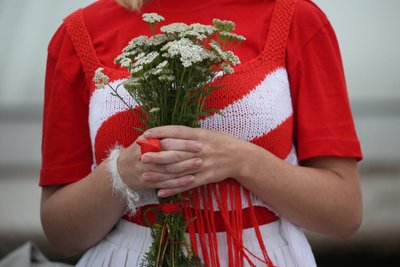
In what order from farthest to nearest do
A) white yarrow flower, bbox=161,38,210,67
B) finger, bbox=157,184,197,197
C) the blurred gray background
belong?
the blurred gray background < finger, bbox=157,184,197,197 < white yarrow flower, bbox=161,38,210,67

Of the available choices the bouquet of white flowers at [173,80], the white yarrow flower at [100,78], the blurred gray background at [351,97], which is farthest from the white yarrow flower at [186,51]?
the blurred gray background at [351,97]

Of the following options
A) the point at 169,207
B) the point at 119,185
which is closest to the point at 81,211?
the point at 119,185

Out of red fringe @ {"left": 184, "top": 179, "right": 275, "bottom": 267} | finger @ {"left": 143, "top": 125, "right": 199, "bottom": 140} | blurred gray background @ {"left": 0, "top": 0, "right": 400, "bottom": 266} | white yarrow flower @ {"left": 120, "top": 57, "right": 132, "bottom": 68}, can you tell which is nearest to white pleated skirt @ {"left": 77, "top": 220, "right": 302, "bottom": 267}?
red fringe @ {"left": 184, "top": 179, "right": 275, "bottom": 267}

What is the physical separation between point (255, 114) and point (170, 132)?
0.22 m

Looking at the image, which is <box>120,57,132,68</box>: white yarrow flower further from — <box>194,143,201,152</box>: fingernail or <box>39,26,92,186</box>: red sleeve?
<box>39,26,92,186</box>: red sleeve

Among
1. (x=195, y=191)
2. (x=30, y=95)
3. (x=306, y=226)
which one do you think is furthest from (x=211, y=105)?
(x=30, y=95)

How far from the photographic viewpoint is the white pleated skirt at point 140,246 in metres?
1.41

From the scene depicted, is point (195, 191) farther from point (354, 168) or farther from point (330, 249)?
point (330, 249)

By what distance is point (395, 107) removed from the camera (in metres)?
2.66

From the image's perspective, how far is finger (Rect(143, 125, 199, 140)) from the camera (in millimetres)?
1247

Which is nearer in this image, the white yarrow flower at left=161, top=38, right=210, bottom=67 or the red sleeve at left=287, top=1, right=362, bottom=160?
the white yarrow flower at left=161, top=38, right=210, bottom=67

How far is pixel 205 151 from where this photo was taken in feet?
4.24

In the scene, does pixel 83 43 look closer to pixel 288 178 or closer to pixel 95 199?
pixel 95 199

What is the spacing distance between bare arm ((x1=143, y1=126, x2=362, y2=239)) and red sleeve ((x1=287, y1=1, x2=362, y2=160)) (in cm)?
4
